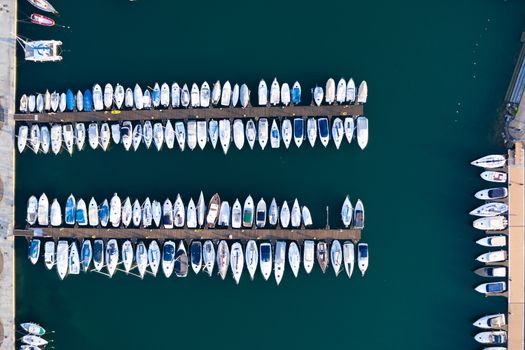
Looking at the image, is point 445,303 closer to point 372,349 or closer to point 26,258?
point 372,349

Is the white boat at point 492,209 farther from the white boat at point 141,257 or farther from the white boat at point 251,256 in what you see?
the white boat at point 141,257

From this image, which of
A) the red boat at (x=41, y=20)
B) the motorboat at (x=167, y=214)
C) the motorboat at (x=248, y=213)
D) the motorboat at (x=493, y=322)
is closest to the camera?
the motorboat at (x=493, y=322)

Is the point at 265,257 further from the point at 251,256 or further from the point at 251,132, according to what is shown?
the point at 251,132

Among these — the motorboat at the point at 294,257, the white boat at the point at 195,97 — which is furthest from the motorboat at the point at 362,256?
the white boat at the point at 195,97

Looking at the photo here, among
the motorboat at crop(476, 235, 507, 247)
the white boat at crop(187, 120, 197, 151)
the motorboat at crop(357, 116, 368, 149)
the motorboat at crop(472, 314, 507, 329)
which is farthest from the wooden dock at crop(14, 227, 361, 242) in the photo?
the motorboat at crop(472, 314, 507, 329)

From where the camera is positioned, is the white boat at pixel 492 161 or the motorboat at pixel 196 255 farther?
the motorboat at pixel 196 255

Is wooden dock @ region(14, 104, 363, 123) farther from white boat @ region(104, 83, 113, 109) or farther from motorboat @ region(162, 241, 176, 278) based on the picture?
motorboat @ region(162, 241, 176, 278)
